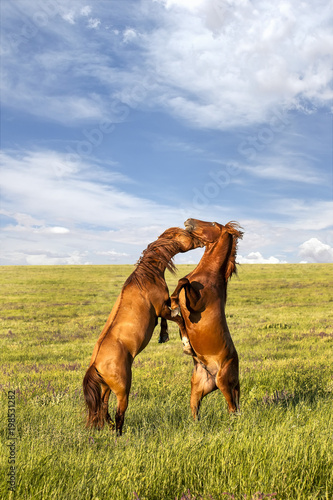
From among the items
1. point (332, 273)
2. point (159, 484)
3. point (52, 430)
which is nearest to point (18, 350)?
point (52, 430)

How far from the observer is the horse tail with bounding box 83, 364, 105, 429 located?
4301mm

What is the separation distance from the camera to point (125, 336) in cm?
426

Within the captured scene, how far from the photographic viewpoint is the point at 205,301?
14.9 ft

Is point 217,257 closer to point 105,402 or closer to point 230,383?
point 230,383

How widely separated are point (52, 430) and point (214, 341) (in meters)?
2.44

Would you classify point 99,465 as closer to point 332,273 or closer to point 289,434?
point 289,434

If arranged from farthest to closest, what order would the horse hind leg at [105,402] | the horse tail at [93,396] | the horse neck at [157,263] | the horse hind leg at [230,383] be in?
the horse hind leg at [230,383], the horse neck at [157,263], the horse hind leg at [105,402], the horse tail at [93,396]

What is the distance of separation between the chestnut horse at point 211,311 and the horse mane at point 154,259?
296mm

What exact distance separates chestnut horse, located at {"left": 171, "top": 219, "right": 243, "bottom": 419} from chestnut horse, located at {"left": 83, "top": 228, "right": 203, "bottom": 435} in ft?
0.83

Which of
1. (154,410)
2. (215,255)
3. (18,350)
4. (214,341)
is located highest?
(215,255)

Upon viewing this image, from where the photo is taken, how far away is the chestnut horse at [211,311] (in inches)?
179

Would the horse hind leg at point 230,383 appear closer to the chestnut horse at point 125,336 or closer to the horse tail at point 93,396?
the chestnut horse at point 125,336

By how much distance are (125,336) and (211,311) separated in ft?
3.72

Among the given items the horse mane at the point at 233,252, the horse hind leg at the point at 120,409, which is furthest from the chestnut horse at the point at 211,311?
the horse hind leg at the point at 120,409
